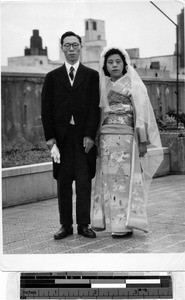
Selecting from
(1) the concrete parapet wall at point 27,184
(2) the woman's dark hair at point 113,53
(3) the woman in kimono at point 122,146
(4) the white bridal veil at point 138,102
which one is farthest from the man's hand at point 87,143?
(1) the concrete parapet wall at point 27,184

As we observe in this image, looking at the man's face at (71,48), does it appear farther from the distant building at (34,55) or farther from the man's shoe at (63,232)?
the man's shoe at (63,232)

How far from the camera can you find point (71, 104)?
459 centimetres

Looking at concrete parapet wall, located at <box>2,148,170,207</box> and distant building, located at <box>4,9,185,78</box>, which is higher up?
distant building, located at <box>4,9,185,78</box>

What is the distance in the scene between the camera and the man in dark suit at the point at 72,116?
4590 mm

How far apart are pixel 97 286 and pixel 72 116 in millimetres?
1366

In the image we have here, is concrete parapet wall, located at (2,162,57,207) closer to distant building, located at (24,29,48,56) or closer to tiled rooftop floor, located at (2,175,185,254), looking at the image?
tiled rooftop floor, located at (2,175,185,254)

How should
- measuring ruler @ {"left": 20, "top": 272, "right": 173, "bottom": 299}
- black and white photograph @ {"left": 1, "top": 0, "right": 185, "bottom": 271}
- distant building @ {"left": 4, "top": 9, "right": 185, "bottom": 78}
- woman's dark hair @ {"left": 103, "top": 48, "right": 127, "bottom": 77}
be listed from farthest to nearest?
1. woman's dark hair @ {"left": 103, "top": 48, "right": 127, "bottom": 77}
2. distant building @ {"left": 4, "top": 9, "right": 185, "bottom": 78}
3. black and white photograph @ {"left": 1, "top": 0, "right": 185, "bottom": 271}
4. measuring ruler @ {"left": 20, "top": 272, "right": 173, "bottom": 299}

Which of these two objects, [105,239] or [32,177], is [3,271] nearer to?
[105,239]

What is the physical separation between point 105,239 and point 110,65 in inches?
52.1

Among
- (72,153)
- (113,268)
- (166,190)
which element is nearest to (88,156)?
(72,153)

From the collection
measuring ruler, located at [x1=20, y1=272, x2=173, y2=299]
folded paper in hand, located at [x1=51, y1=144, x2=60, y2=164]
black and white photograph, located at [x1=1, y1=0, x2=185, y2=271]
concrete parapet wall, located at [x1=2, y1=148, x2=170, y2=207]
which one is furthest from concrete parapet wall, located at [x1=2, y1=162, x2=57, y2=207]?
measuring ruler, located at [x1=20, y1=272, x2=173, y2=299]

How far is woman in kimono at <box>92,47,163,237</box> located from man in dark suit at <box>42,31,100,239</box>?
0.12 meters

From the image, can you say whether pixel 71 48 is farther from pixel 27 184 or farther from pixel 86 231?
pixel 27 184

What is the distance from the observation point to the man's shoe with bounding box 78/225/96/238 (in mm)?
4711
